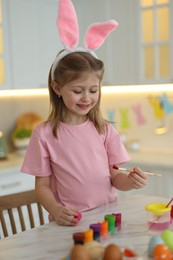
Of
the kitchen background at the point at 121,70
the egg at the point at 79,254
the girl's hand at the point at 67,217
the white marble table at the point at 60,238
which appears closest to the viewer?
the egg at the point at 79,254

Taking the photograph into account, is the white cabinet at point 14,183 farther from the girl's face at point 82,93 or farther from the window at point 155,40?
the girl's face at point 82,93

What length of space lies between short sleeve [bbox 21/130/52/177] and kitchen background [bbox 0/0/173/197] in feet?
4.96

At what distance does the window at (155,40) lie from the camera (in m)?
3.12

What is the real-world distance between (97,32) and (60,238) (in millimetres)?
699

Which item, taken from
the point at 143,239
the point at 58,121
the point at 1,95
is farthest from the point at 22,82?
the point at 143,239

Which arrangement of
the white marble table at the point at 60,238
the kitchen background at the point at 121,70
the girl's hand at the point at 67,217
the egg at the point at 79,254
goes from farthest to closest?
1. the kitchen background at the point at 121,70
2. the girl's hand at the point at 67,217
3. the white marble table at the point at 60,238
4. the egg at the point at 79,254

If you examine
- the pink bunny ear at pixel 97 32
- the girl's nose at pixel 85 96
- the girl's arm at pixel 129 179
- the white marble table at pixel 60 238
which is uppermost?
the pink bunny ear at pixel 97 32

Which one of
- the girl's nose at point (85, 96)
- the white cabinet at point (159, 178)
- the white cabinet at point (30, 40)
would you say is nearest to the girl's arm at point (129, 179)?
the girl's nose at point (85, 96)

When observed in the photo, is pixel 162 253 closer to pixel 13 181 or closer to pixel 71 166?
pixel 71 166

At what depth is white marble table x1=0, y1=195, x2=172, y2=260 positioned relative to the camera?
3.90ft

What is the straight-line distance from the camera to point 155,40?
3186mm

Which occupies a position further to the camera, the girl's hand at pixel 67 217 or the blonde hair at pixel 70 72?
the blonde hair at pixel 70 72

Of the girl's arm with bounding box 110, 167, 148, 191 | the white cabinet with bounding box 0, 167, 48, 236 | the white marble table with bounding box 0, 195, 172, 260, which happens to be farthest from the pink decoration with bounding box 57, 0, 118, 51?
the white cabinet with bounding box 0, 167, 48, 236

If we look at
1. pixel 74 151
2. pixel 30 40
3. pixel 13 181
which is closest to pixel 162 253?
pixel 74 151
